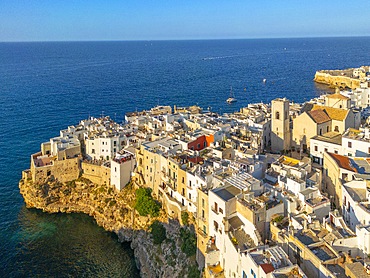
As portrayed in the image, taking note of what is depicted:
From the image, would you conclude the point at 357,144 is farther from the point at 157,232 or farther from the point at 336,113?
the point at 157,232

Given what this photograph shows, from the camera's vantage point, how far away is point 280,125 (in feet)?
168

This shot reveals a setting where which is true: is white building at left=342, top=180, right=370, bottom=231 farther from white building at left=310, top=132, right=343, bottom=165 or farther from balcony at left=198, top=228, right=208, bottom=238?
white building at left=310, top=132, right=343, bottom=165

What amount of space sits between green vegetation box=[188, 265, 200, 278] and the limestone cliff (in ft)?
0.50

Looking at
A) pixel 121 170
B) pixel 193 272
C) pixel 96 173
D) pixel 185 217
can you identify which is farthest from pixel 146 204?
pixel 96 173

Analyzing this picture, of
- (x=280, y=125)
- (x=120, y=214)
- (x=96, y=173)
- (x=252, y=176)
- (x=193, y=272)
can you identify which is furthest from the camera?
(x=96, y=173)

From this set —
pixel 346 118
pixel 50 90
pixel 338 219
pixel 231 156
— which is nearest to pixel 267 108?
pixel 346 118

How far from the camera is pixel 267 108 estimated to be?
74.6 meters

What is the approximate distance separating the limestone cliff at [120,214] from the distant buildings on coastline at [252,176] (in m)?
1.43

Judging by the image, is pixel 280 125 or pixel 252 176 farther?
pixel 280 125

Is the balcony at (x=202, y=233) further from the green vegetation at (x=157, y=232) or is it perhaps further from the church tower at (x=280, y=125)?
the church tower at (x=280, y=125)

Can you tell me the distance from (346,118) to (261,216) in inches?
985

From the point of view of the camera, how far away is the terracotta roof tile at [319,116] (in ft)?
161

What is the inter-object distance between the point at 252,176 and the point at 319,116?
1854 centimetres

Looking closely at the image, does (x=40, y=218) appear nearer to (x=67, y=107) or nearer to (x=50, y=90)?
(x=67, y=107)
